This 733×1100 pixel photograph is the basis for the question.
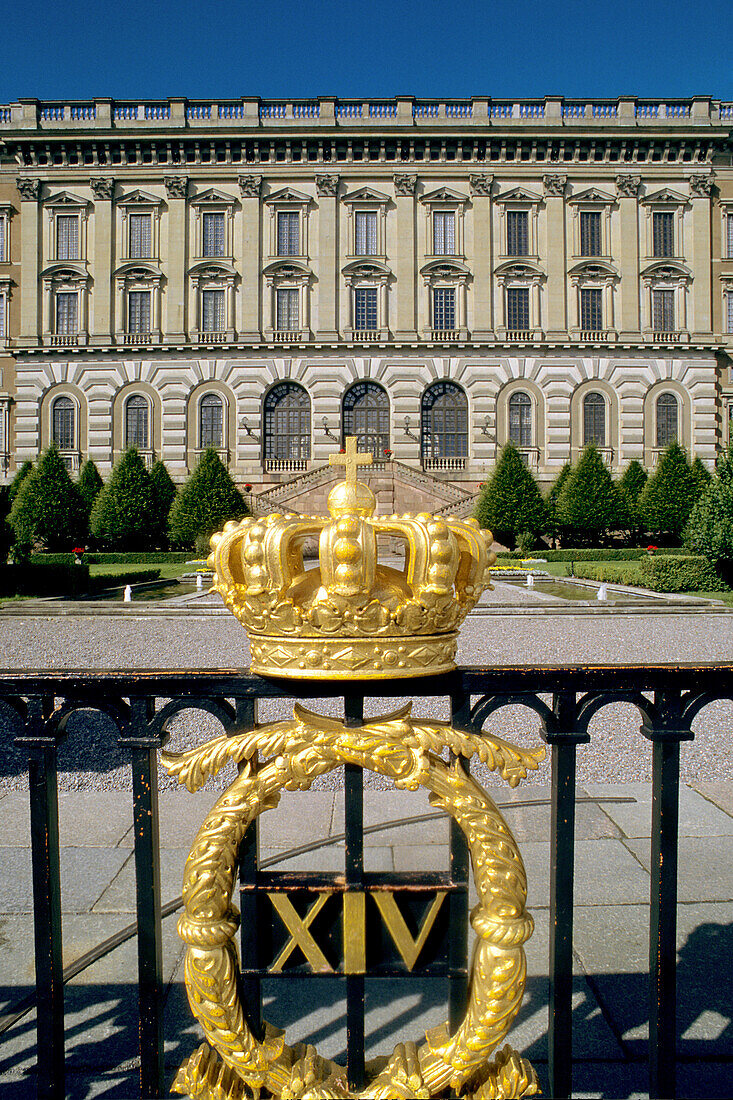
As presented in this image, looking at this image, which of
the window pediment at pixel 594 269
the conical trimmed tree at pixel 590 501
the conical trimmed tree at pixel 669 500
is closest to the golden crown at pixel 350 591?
the conical trimmed tree at pixel 590 501

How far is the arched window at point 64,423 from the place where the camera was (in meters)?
38.1

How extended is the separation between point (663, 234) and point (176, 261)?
2925cm

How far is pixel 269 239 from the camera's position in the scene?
125 feet

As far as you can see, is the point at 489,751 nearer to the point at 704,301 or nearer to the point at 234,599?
the point at 234,599

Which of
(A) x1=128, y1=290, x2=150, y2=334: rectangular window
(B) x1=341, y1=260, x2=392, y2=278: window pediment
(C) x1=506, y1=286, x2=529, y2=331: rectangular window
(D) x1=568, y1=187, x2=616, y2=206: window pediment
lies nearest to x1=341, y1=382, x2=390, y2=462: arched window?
(B) x1=341, y1=260, x2=392, y2=278: window pediment

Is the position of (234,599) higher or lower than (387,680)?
higher

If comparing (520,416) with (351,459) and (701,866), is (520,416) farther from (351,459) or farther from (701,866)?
(351,459)

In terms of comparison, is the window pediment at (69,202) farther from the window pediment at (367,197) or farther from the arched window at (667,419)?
the arched window at (667,419)

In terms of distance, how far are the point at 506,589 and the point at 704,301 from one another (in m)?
29.3

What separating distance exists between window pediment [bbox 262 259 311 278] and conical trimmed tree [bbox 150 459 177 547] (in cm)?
1346

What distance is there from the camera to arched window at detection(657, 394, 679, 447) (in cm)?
3806

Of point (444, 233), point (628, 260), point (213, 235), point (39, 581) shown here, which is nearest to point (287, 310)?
point (213, 235)

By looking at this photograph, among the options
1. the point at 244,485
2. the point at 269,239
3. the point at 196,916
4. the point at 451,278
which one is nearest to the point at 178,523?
the point at 244,485

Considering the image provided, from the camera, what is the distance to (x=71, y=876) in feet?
11.4
